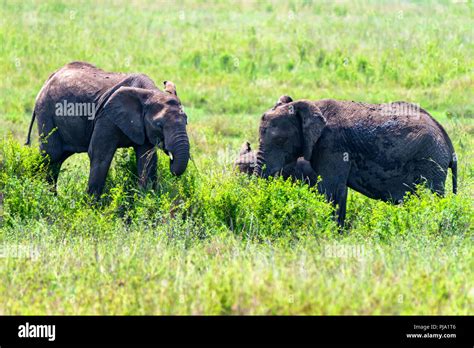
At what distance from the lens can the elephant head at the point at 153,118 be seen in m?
11.9

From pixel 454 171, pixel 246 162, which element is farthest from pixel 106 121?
pixel 454 171

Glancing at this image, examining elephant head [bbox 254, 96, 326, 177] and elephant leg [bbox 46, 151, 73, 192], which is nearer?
elephant head [bbox 254, 96, 326, 177]

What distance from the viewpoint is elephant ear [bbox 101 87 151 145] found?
12.5 m

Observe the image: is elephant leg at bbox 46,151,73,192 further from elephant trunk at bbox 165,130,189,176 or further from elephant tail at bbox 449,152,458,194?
elephant tail at bbox 449,152,458,194

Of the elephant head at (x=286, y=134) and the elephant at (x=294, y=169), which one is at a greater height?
the elephant head at (x=286, y=134)

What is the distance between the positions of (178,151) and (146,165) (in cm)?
76

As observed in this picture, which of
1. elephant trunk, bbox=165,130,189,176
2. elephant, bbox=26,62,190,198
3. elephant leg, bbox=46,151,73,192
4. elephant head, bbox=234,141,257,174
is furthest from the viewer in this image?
elephant leg, bbox=46,151,73,192

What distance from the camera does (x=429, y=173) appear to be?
1252 cm

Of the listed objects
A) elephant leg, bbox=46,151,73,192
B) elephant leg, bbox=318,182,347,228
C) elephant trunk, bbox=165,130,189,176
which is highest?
elephant trunk, bbox=165,130,189,176

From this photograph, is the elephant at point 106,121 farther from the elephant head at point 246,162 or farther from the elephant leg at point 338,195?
the elephant leg at point 338,195

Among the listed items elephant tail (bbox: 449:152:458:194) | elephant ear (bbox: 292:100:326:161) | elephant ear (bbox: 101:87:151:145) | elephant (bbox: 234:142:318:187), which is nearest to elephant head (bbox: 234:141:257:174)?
elephant (bbox: 234:142:318:187)

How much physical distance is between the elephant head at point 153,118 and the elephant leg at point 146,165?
0.13m

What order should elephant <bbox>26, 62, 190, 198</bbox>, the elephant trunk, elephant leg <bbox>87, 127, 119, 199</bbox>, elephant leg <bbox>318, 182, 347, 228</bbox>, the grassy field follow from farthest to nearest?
elephant leg <bbox>87, 127, 119, 199</bbox>
elephant leg <bbox>318, 182, 347, 228</bbox>
elephant <bbox>26, 62, 190, 198</bbox>
the elephant trunk
the grassy field


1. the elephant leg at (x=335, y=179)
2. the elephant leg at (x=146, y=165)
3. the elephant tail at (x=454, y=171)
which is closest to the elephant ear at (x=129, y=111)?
the elephant leg at (x=146, y=165)
